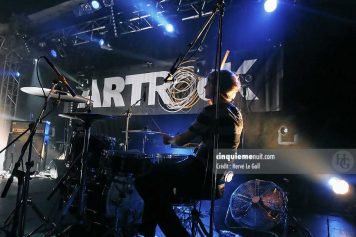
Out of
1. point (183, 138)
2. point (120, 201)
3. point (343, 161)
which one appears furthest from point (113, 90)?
point (183, 138)

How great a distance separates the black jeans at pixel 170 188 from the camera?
2.54m

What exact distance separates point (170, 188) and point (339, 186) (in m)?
3.62

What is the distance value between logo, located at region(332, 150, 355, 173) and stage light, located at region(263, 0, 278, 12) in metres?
2.75

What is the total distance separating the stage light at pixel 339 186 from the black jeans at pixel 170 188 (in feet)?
11.0

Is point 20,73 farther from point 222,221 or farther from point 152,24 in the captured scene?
point 222,221

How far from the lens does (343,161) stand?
503 centimetres

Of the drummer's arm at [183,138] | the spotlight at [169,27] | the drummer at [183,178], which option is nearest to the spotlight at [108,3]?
the spotlight at [169,27]

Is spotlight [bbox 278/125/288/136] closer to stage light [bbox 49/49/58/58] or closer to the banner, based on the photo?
the banner

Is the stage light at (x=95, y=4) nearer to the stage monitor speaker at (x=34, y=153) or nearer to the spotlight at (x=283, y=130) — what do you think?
the stage monitor speaker at (x=34, y=153)

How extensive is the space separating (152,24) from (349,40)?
385 cm

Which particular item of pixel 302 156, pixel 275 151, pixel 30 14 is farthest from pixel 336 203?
pixel 30 14

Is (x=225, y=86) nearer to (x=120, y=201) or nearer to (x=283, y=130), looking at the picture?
(x=120, y=201)

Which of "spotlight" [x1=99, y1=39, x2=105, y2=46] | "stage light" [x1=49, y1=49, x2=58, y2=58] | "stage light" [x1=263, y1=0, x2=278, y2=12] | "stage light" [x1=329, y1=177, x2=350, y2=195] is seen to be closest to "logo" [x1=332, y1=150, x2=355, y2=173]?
"stage light" [x1=329, y1=177, x2=350, y2=195]

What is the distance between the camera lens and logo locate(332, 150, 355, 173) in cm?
493
